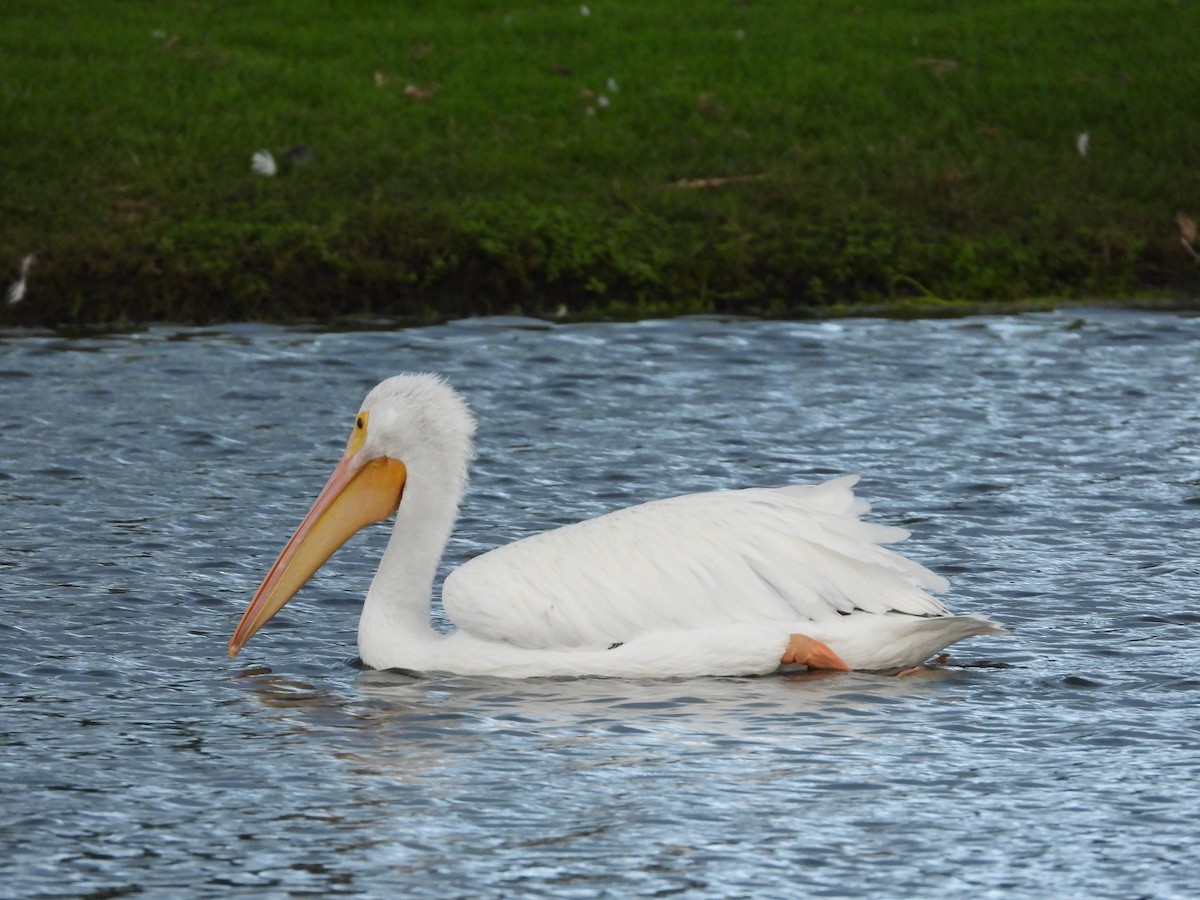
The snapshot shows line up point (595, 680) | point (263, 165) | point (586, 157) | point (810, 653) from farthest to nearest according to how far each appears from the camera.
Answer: point (586, 157)
point (263, 165)
point (595, 680)
point (810, 653)

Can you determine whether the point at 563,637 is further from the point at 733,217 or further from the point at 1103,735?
the point at 733,217

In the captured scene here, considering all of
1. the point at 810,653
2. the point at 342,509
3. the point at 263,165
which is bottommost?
the point at 810,653

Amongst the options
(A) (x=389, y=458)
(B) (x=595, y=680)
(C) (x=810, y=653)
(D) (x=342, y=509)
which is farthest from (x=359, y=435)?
(C) (x=810, y=653)

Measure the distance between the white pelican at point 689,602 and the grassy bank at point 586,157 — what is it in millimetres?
5720

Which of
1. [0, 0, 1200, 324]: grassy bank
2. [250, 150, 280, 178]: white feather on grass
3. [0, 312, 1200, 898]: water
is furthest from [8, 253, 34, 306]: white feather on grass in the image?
[250, 150, 280, 178]: white feather on grass

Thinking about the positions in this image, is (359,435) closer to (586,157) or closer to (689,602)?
(689,602)

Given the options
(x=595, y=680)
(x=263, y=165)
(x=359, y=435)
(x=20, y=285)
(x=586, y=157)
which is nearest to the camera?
(x=595, y=680)

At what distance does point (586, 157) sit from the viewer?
12805mm

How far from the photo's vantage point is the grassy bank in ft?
38.4

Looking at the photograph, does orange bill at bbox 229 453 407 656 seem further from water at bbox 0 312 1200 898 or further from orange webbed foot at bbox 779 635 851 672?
orange webbed foot at bbox 779 635 851 672

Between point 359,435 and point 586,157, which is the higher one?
point 586,157

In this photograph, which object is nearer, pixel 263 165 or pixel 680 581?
pixel 680 581

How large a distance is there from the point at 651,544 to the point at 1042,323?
6.02 meters

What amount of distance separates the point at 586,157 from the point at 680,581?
7155 mm
